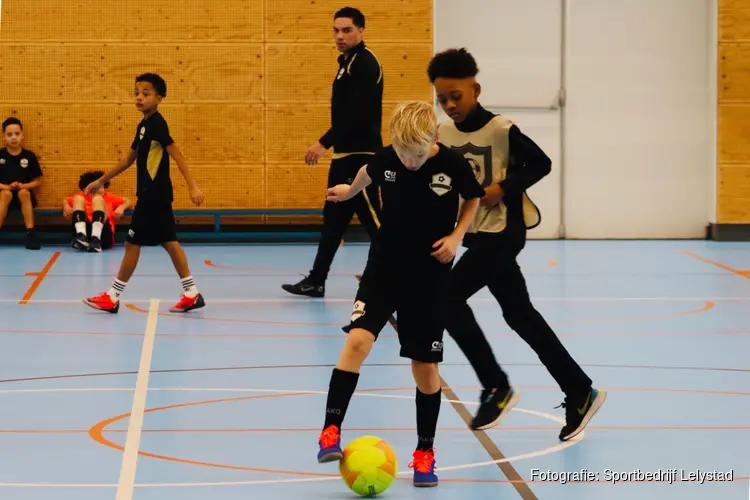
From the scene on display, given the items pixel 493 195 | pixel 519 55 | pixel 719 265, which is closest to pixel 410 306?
pixel 493 195

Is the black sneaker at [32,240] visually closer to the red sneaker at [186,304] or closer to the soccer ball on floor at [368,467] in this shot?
the red sneaker at [186,304]

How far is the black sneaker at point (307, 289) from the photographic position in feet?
33.0

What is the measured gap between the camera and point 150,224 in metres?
8.94

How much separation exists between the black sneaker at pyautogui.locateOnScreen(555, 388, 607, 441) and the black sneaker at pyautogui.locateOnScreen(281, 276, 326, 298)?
489 cm

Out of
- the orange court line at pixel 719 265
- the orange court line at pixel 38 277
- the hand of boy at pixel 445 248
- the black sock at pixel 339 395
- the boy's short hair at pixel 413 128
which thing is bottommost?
the orange court line at pixel 719 265

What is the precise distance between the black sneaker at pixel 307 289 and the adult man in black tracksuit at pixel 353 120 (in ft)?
1.43

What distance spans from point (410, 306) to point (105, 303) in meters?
4.85

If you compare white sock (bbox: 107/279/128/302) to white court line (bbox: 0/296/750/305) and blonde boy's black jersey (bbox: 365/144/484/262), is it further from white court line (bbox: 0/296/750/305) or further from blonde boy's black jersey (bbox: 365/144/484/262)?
blonde boy's black jersey (bbox: 365/144/484/262)

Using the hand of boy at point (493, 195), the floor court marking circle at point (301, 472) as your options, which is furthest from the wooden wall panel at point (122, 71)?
the hand of boy at point (493, 195)

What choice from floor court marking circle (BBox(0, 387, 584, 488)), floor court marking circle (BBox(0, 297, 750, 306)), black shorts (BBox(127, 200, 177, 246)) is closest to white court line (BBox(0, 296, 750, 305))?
floor court marking circle (BBox(0, 297, 750, 306))

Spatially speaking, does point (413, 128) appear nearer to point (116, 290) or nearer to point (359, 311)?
point (359, 311)

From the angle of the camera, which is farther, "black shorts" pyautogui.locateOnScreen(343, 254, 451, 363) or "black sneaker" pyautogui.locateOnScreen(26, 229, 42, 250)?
"black sneaker" pyautogui.locateOnScreen(26, 229, 42, 250)

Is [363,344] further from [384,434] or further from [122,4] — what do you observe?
[122,4]

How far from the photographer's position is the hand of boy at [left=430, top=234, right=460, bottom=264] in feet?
15.1
